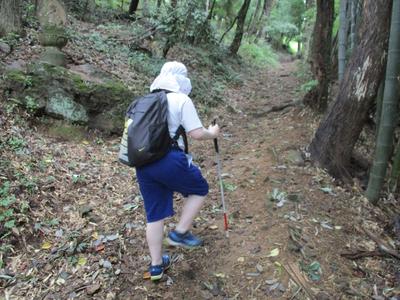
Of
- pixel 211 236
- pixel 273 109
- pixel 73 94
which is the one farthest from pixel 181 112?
pixel 273 109

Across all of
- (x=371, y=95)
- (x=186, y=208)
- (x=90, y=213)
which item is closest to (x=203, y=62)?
(x=371, y=95)

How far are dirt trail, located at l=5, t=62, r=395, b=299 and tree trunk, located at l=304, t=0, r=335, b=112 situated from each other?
2068mm

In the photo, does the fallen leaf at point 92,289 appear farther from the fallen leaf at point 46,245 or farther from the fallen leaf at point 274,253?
the fallen leaf at point 274,253

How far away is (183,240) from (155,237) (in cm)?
53

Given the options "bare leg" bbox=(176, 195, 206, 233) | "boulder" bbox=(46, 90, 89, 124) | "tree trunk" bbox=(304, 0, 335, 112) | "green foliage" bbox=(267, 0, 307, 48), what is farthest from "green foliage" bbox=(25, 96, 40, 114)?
"green foliage" bbox=(267, 0, 307, 48)

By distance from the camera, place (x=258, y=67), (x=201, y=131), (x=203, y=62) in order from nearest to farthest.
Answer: (x=201, y=131), (x=203, y=62), (x=258, y=67)

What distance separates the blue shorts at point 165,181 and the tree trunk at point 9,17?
6061mm

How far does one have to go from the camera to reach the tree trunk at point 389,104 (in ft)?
15.2

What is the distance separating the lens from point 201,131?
138 inches

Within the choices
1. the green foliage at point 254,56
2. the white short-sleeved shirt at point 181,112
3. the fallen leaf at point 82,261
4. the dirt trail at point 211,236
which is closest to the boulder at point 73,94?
the dirt trail at point 211,236

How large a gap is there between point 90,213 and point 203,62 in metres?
8.70

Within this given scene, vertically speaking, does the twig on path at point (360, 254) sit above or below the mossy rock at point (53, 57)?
below

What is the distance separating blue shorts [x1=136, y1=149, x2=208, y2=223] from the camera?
3.49 meters

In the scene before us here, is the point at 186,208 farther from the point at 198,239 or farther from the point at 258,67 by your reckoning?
the point at 258,67
